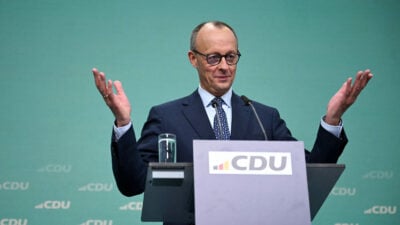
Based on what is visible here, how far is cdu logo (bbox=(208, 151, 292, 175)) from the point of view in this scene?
1927 mm

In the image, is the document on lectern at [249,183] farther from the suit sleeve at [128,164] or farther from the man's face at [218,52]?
the man's face at [218,52]

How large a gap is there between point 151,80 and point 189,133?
145 centimetres

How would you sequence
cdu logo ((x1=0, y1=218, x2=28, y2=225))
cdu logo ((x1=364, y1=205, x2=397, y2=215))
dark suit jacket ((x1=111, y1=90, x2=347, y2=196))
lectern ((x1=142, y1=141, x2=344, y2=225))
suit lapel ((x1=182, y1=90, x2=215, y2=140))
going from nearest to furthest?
lectern ((x1=142, y1=141, x2=344, y2=225)), dark suit jacket ((x1=111, y1=90, x2=347, y2=196)), suit lapel ((x1=182, y1=90, x2=215, y2=140)), cdu logo ((x1=0, y1=218, x2=28, y2=225)), cdu logo ((x1=364, y1=205, x2=397, y2=215))

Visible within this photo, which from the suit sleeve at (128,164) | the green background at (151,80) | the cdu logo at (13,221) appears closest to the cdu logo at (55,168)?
the green background at (151,80)

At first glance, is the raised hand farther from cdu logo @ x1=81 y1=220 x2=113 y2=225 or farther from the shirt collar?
cdu logo @ x1=81 y1=220 x2=113 y2=225

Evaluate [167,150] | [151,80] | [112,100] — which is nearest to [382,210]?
[151,80]

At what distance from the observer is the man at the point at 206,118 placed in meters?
2.19

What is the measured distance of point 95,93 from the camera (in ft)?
12.9

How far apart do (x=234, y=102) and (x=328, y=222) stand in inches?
57.0

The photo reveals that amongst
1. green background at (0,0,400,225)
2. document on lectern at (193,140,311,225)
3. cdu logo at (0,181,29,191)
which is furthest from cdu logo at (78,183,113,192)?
document on lectern at (193,140,311,225)

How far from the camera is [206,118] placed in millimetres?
2660

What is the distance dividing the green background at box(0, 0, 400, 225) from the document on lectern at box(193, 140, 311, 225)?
6.35 ft

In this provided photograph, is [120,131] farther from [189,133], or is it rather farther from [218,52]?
[218,52]

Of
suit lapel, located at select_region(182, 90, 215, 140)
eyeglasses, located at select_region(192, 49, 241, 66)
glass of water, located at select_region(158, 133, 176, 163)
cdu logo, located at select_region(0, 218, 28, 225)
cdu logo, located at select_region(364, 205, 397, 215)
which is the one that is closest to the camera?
glass of water, located at select_region(158, 133, 176, 163)
